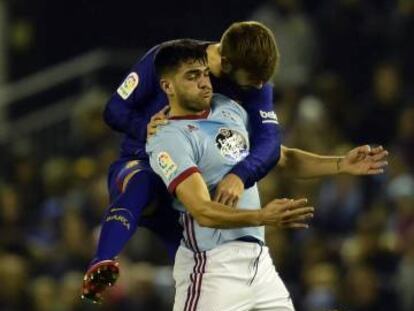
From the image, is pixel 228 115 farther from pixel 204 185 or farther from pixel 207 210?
pixel 207 210

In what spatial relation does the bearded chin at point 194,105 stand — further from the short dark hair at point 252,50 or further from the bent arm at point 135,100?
the bent arm at point 135,100

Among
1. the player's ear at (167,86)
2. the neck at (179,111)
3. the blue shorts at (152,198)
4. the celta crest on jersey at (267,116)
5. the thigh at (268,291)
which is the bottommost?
the thigh at (268,291)

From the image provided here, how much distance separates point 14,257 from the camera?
1195cm

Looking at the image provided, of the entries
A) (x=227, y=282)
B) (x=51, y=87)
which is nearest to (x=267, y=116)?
(x=227, y=282)

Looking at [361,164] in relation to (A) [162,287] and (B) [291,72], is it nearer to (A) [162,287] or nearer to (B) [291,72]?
(A) [162,287]

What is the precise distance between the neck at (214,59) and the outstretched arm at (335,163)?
0.65 meters

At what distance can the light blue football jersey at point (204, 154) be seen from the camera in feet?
22.7

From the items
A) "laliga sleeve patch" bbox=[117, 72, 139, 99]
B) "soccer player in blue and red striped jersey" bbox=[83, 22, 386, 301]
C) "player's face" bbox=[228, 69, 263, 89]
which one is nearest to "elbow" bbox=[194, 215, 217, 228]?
"soccer player in blue and red striped jersey" bbox=[83, 22, 386, 301]

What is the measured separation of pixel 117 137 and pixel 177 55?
575 cm

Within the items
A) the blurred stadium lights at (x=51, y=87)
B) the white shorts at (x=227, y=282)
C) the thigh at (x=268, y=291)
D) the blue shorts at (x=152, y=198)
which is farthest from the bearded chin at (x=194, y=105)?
the blurred stadium lights at (x=51, y=87)

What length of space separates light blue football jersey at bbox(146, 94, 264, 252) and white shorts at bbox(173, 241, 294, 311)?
0.18 ft

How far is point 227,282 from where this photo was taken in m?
7.07

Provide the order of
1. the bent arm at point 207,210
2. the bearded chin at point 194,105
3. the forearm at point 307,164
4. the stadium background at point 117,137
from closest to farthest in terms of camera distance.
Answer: the bent arm at point 207,210, the bearded chin at point 194,105, the forearm at point 307,164, the stadium background at point 117,137

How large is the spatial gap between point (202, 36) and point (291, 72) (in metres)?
0.84
